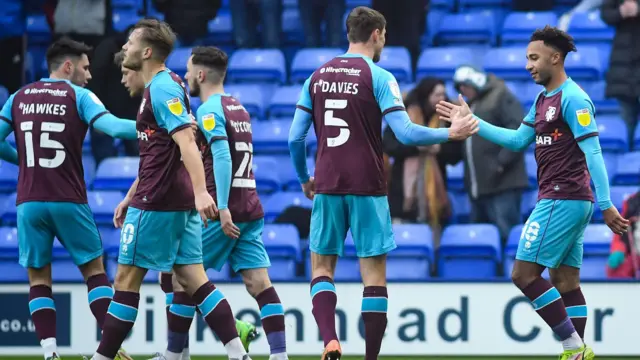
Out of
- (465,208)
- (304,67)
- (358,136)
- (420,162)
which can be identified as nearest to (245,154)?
(358,136)

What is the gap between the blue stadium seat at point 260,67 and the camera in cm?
1325

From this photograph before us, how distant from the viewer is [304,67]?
1294cm

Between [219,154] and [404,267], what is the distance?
3456 millimetres

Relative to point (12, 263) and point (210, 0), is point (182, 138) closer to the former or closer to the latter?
point (12, 263)

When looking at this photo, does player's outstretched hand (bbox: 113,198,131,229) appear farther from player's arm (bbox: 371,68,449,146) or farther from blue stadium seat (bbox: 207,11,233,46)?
blue stadium seat (bbox: 207,11,233,46)

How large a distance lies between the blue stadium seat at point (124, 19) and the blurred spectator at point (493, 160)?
494 centimetres

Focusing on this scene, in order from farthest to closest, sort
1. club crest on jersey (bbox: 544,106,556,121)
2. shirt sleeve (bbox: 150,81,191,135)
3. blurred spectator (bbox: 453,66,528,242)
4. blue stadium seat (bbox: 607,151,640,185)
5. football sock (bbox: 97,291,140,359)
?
blue stadium seat (bbox: 607,151,640,185)
blurred spectator (bbox: 453,66,528,242)
club crest on jersey (bbox: 544,106,556,121)
football sock (bbox: 97,291,140,359)
shirt sleeve (bbox: 150,81,191,135)

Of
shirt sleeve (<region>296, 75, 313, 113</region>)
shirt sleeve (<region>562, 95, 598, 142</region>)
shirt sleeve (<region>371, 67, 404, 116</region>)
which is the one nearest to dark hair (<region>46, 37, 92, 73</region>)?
shirt sleeve (<region>296, 75, 313, 113</region>)

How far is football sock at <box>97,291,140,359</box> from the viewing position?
22.5 ft

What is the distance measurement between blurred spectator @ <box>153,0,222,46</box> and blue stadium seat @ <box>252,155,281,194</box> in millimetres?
2527

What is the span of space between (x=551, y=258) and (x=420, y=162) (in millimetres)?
3581

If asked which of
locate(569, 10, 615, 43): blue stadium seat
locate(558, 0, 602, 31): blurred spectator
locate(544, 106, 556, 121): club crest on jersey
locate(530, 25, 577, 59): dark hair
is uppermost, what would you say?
locate(558, 0, 602, 31): blurred spectator

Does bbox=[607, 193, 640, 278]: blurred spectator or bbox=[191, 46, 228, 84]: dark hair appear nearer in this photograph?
bbox=[191, 46, 228, 84]: dark hair

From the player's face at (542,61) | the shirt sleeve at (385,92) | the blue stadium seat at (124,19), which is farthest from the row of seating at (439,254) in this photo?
the blue stadium seat at (124,19)
